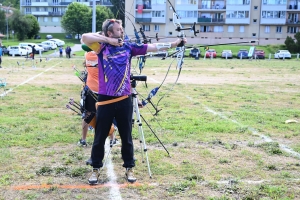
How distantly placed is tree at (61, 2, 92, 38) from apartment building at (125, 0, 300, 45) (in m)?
12.5

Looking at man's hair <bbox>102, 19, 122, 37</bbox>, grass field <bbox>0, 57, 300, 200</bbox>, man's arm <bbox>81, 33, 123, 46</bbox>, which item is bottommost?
grass field <bbox>0, 57, 300, 200</bbox>

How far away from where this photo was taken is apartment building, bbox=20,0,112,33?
334 feet

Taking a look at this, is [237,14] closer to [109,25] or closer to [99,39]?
[109,25]

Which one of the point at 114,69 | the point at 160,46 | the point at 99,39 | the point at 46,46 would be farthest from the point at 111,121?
the point at 46,46

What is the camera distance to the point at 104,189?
513cm

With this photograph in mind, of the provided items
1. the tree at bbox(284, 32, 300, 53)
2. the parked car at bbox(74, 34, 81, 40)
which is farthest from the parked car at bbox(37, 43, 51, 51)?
the tree at bbox(284, 32, 300, 53)

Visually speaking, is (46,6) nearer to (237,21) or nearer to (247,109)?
(237,21)

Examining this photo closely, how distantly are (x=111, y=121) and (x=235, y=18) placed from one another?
72.7m

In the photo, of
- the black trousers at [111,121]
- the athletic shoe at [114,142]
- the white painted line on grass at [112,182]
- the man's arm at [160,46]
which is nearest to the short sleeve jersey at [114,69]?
the black trousers at [111,121]

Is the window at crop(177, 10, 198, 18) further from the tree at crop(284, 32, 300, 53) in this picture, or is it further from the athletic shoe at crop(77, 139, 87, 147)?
the athletic shoe at crop(77, 139, 87, 147)

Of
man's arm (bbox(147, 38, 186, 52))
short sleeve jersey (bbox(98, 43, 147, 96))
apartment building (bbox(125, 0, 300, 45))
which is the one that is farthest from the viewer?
apartment building (bbox(125, 0, 300, 45))

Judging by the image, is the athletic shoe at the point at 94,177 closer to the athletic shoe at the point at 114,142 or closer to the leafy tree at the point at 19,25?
the athletic shoe at the point at 114,142

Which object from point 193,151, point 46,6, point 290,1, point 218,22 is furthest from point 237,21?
point 193,151

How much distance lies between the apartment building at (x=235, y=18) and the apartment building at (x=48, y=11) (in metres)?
34.1
